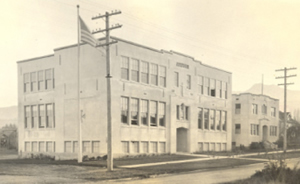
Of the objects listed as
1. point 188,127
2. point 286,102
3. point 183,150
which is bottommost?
point 183,150

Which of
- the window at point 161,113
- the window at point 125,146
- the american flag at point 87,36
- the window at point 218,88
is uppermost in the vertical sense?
the american flag at point 87,36

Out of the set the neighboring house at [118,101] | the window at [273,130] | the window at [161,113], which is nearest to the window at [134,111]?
the neighboring house at [118,101]

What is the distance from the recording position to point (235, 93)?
53.3 metres

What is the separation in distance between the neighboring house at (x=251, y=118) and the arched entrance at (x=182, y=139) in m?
14.3

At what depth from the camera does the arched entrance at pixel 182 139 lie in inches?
1526

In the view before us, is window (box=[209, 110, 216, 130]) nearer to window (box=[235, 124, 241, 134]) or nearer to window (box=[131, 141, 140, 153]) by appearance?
window (box=[235, 124, 241, 134])

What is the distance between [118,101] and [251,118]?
89.7ft

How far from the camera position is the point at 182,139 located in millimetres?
38969

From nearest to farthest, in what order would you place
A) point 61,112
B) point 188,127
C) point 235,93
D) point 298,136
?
point 61,112, point 188,127, point 298,136, point 235,93

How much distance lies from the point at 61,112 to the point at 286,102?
883 inches

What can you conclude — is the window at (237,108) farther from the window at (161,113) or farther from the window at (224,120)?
the window at (161,113)

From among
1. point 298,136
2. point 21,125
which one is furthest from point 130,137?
point 298,136

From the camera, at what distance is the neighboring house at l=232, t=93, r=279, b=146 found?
50219 mm

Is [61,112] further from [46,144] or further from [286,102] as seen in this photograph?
[286,102]
